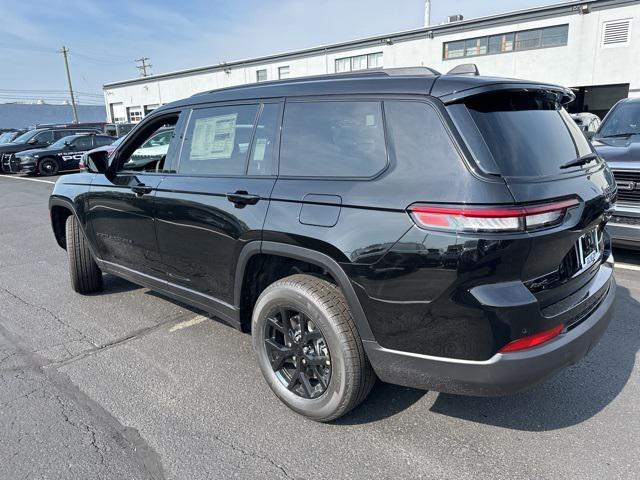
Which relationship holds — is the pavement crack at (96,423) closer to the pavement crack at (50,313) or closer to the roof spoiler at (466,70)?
the pavement crack at (50,313)

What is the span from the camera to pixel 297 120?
2717mm

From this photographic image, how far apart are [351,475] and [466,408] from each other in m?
0.90

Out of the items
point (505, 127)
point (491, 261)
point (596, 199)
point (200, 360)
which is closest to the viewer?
point (491, 261)

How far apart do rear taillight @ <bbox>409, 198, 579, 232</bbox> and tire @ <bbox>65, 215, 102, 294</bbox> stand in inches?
146

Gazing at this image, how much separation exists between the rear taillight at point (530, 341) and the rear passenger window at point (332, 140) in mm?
1011

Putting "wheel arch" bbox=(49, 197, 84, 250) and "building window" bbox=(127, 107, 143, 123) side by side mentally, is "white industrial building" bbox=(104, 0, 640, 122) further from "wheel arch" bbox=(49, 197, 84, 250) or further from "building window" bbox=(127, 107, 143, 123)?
"wheel arch" bbox=(49, 197, 84, 250)

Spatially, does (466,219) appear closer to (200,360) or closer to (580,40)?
(200,360)

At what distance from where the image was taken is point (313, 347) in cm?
264

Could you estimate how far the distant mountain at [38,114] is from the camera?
7194 centimetres

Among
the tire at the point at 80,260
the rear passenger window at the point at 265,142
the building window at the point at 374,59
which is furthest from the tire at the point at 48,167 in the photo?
the building window at the point at 374,59

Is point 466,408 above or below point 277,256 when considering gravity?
below

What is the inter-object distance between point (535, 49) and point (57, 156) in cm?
2303

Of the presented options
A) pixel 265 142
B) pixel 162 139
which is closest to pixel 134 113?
pixel 162 139

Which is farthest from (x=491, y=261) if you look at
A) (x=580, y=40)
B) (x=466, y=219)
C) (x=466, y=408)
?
(x=580, y=40)
